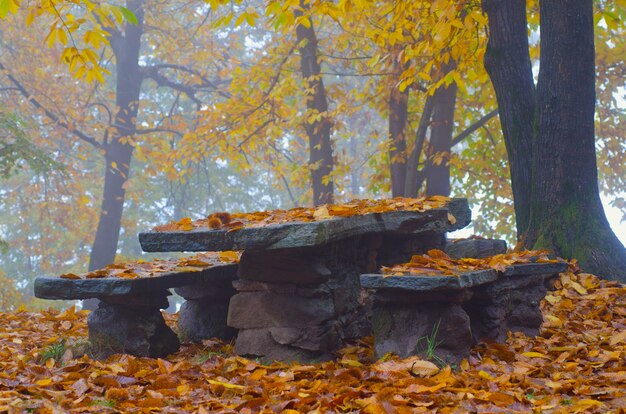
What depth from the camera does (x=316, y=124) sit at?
1277 cm

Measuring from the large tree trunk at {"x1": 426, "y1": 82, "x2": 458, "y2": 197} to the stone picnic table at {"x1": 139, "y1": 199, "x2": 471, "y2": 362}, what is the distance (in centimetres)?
579

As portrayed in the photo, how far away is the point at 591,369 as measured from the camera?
4.01 meters

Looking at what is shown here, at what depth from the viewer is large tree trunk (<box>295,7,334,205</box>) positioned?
12.2 metres

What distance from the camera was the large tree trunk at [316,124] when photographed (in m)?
12.2

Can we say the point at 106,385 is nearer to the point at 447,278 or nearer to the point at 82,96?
the point at 447,278

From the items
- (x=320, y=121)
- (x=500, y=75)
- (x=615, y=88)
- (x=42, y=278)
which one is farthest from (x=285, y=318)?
(x=615, y=88)

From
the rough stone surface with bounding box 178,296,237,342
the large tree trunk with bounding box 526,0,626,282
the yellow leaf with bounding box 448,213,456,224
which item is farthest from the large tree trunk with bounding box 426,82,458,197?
the rough stone surface with bounding box 178,296,237,342

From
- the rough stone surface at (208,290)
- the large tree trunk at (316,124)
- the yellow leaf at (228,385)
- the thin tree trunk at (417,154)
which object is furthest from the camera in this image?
the large tree trunk at (316,124)

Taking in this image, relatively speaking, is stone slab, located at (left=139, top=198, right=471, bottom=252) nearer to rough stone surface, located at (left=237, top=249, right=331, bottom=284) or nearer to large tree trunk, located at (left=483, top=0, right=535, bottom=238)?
rough stone surface, located at (left=237, top=249, right=331, bottom=284)

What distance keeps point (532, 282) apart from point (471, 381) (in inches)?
73.3

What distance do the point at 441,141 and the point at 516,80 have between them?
10.6ft

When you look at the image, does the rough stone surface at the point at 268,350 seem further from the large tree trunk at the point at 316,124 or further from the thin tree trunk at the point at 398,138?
the large tree trunk at the point at 316,124

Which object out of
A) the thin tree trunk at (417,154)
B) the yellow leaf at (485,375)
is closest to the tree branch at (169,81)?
the thin tree trunk at (417,154)

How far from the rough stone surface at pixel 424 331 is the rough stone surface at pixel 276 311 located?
0.49 metres
